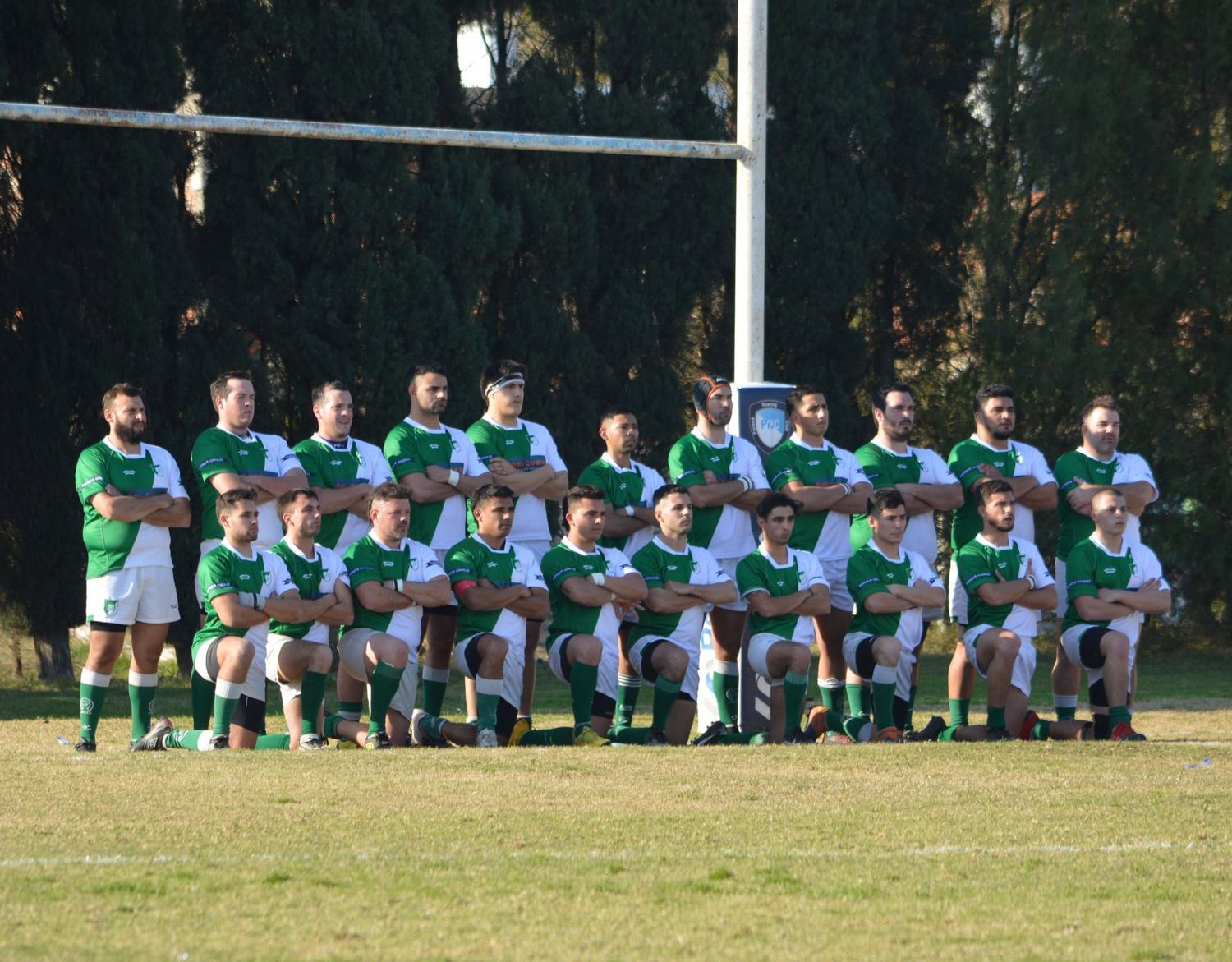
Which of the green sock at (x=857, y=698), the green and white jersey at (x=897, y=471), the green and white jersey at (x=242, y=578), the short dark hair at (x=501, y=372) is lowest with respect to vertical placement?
the green sock at (x=857, y=698)

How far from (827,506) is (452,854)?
467 centimetres

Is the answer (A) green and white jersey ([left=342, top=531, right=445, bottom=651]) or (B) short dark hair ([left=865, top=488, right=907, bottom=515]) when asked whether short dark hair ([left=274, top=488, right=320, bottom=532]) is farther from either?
(B) short dark hair ([left=865, top=488, right=907, bottom=515])

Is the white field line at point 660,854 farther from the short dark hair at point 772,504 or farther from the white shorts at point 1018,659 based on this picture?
the short dark hair at point 772,504

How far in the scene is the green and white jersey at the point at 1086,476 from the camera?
10.6 metres

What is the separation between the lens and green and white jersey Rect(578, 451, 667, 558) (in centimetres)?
1052

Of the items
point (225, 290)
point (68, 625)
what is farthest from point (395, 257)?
point (68, 625)

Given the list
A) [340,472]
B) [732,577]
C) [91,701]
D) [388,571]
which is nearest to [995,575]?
[732,577]

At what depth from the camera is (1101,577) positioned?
10.1 metres

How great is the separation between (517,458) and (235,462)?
157cm

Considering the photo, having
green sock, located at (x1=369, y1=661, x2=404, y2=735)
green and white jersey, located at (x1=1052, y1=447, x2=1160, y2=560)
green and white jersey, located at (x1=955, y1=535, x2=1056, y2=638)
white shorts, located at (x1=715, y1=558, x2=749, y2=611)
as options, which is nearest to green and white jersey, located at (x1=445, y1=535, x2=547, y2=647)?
green sock, located at (x1=369, y1=661, x2=404, y2=735)

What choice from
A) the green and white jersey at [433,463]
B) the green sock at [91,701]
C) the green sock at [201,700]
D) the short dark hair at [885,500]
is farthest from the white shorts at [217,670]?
the short dark hair at [885,500]

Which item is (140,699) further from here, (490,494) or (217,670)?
(490,494)

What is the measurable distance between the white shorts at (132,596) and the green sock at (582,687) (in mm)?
1995

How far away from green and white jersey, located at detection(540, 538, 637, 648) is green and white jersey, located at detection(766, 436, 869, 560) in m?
1.15
